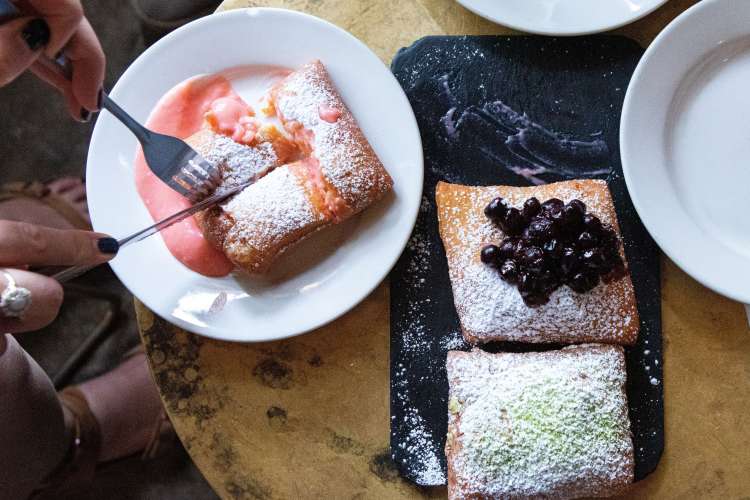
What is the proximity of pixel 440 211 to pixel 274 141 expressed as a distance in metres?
0.37

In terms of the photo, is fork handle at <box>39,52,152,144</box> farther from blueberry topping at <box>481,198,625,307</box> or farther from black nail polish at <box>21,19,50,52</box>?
blueberry topping at <box>481,198,625,307</box>

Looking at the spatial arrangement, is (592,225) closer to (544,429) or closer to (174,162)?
(544,429)

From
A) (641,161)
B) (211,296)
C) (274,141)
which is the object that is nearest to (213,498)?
(211,296)

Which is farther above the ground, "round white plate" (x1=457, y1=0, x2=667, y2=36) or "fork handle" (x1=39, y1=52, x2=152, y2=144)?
"fork handle" (x1=39, y1=52, x2=152, y2=144)

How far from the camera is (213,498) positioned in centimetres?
211

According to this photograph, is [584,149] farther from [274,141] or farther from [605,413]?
[274,141]

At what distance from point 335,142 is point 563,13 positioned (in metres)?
0.56

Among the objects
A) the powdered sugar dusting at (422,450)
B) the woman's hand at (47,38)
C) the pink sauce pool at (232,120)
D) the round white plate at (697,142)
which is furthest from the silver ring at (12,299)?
the round white plate at (697,142)

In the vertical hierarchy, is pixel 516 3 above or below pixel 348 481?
above

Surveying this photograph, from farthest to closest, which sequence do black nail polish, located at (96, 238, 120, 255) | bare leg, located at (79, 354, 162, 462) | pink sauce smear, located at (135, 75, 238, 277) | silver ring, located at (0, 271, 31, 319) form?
bare leg, located at (79, 354, 162, 462), pink sauce smear, located at (135, 75, 238, 277), black nail polish, located at (96, 238, 120, 255), silver ring, located at (0, 271, 31, 319)

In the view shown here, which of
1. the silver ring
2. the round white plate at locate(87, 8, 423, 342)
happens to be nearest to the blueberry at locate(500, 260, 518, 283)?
the round white plate at locate(87, 8, 423, 342)

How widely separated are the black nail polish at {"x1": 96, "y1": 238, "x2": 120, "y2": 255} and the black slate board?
1.86 ft

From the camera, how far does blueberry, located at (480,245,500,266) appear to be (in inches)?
55.6

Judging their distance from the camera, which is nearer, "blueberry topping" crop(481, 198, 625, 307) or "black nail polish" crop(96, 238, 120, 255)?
"black nail polish" crop(96, 238, 120, 255)
